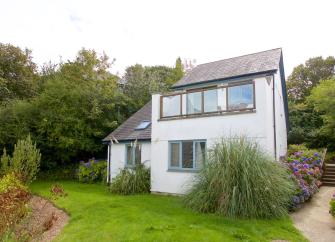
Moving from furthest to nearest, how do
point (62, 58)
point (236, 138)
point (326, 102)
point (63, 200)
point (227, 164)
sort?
point (62, 58), point (326, 102), point (63, 200), point (236, 138), point (227, 164)

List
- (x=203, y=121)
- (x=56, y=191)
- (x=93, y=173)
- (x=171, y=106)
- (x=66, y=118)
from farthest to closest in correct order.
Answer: (x=66, y=118), (x=93, y=173), (x=171, y=106), (x=203, y=121), (x=56, y=191)

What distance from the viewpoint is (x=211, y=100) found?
1080cm

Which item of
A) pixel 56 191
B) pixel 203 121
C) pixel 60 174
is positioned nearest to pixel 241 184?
pixel 203 121

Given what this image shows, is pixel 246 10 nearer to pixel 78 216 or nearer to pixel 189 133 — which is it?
pixel 189 133

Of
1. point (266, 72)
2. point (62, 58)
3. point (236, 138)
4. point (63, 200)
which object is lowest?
point (63, 200)

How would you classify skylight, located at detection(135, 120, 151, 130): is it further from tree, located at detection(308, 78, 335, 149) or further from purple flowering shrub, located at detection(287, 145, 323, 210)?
tree, located at detection(308, 78, 335, 149)

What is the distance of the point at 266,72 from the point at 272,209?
6493 millimetres

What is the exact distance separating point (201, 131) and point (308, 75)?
27076 mm

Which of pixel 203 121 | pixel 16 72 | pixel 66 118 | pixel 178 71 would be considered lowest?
pixel 203 121

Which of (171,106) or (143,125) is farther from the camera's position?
(143,125)

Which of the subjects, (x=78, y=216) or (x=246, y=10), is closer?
(x=78, y=216)

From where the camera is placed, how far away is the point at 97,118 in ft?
61.6

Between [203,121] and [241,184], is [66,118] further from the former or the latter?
[241,184]

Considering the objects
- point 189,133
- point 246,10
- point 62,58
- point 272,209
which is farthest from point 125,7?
point 62,58
